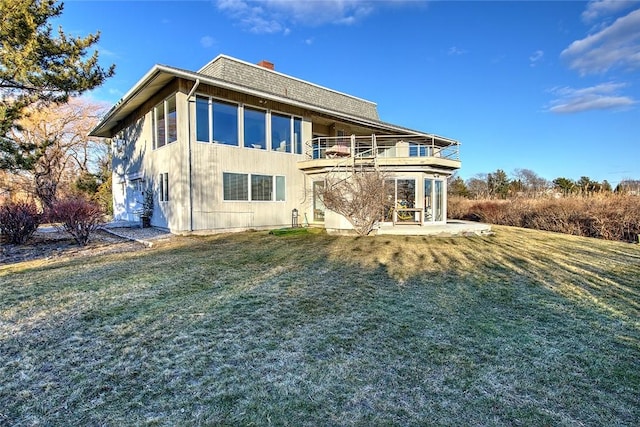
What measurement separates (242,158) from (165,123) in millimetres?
3437

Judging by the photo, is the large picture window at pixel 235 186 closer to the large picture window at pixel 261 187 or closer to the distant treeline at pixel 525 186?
the large picture window at pixel 261 187

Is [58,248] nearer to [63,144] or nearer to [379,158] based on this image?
[379,158]

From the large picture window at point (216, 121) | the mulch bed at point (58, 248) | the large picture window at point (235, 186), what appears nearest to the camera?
the mulch bed at point (58, 248)

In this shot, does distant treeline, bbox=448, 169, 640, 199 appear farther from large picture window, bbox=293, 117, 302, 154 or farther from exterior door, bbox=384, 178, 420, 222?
large picture window, bbox=293, 117, 302, 154

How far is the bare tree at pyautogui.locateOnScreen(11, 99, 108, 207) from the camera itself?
2206 cm

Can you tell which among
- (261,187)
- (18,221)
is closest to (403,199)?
(261,187)

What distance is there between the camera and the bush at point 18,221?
10322 millimetres

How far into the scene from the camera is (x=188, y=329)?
12.6ft

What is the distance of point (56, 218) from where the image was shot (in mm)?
9852

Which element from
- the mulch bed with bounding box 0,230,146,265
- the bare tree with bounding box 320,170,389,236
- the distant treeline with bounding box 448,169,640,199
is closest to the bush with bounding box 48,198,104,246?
the mulch bed with bounding box 0,230,146,265

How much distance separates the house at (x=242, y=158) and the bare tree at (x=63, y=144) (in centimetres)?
1014

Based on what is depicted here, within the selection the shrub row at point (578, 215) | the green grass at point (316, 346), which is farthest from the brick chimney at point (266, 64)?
the shrub row at point (578, 215)

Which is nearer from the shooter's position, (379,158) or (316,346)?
(316,346)

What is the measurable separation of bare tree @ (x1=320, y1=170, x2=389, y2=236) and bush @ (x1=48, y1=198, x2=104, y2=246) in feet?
25.1
